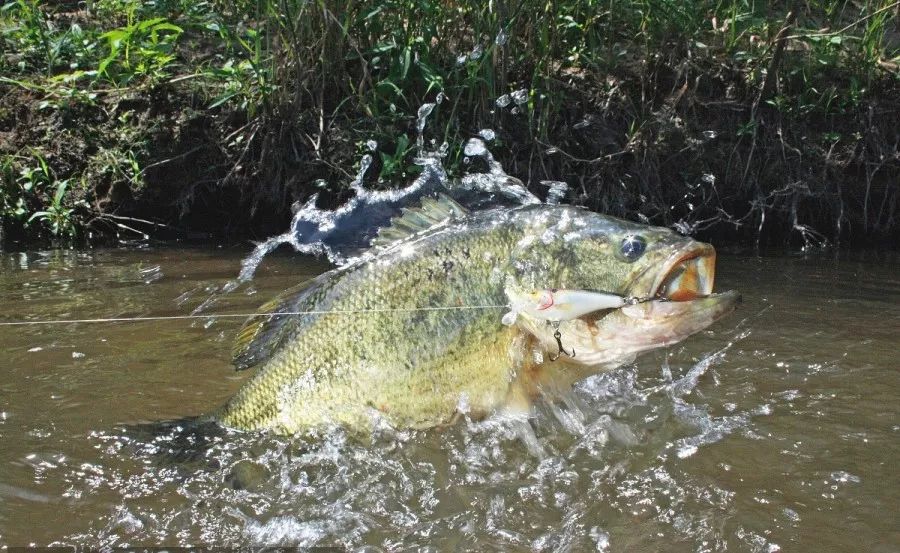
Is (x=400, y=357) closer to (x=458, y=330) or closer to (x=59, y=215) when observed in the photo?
(x=458, y=330)

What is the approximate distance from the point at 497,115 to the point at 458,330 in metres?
3.50

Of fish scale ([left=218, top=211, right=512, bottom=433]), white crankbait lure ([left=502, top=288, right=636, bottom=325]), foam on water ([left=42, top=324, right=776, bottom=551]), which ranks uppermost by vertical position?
white crankbait lure ([left=502, top=288, right=636, bottom=325])

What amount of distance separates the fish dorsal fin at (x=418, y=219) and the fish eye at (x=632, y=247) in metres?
0.55

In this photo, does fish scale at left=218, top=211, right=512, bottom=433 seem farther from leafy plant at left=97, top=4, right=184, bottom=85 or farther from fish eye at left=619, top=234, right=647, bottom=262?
leafy plant at left=97, top=4, right=184, bottom=85

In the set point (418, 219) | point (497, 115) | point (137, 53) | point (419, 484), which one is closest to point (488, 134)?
point (497, 115)

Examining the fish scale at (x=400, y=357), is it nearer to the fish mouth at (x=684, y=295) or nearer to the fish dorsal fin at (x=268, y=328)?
the fish dorsal fin at (x=268, y=328)

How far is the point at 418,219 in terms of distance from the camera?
2.85m

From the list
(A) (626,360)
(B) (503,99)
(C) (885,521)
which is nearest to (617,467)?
(A) (626,360)

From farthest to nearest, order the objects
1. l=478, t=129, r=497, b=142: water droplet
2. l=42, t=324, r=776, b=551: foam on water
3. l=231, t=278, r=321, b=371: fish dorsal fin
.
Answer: l=478, t=129, r=497, b=142: water droplet, l=231, t=278, r=321, b=371: fish dorsal fin, l=42, t=324, r=776, b=551: foam on water

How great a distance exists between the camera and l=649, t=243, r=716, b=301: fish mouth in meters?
2.48

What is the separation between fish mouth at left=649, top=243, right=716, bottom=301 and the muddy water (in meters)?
0.54

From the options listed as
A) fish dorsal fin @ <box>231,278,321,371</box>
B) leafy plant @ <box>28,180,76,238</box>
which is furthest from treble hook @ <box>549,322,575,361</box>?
leafy plant @ <box>28,180,76,238</box>

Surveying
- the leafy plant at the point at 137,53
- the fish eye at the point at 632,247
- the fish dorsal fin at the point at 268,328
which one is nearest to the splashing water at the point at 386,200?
the leafy plant at the point at 137,53

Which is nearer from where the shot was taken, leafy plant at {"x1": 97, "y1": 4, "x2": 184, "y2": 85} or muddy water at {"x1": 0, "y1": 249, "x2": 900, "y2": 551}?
muddy water at {"x1": 0, "y1": 249, "x2": 900, "y2": 551}
